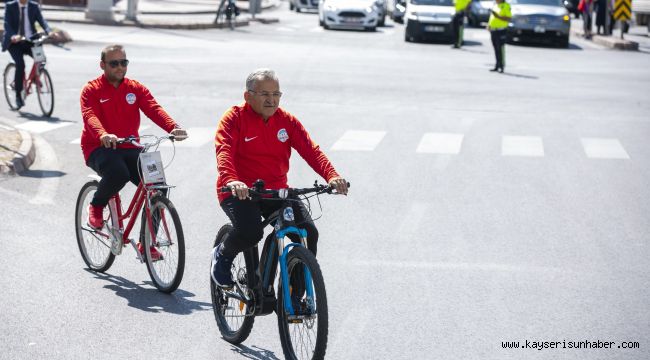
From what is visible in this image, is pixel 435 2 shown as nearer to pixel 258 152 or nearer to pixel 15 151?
pixel 15 151

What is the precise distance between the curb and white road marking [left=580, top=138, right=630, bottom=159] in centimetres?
702

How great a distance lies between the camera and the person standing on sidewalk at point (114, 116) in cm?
827

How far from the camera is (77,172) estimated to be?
43.1ft

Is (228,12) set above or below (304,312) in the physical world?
above

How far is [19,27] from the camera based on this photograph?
17203 mm

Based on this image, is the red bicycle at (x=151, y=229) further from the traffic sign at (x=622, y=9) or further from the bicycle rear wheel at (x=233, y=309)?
the traffic sign at (x=622, y=9)

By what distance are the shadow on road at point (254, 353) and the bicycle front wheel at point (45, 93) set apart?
429 inches

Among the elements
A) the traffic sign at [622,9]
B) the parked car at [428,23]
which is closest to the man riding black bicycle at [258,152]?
the parked car at [428,23]

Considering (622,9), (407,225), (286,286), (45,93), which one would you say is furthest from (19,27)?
(622,9)

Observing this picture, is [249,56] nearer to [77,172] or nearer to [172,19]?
[172,19]

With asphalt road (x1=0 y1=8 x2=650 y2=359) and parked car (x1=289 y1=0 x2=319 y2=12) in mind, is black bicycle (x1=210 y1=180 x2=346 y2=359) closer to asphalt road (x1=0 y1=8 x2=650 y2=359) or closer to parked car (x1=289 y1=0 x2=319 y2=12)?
asphalt road (x1=0 y1=8 x2=650 y2=359)

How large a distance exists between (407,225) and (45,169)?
15.3 ft

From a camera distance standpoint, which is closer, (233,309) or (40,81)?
(233,309)

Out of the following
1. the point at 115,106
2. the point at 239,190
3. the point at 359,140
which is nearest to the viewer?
the point at 239,190
